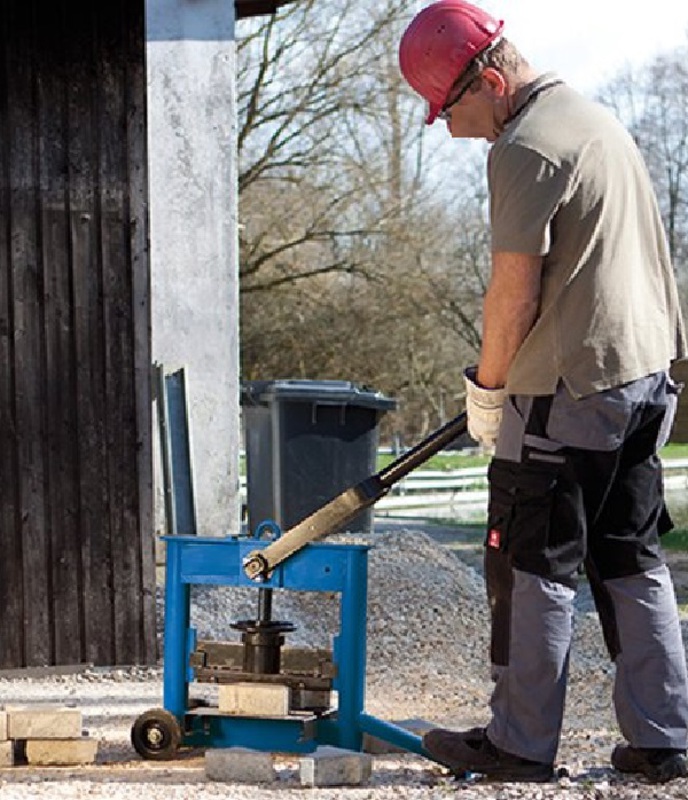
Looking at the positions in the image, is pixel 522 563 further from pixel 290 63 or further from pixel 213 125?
pixel 290 63

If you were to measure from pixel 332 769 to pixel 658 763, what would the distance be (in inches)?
35.6

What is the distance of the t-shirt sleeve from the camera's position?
4613 millimetres

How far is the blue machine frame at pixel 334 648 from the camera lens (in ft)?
17.3

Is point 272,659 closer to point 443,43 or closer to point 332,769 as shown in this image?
point 332,769

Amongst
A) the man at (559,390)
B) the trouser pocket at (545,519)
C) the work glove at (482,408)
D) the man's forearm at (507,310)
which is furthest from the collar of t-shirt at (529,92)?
the trouser pocket at (545,519)

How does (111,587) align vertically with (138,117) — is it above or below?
below

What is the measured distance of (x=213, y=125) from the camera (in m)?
16.2

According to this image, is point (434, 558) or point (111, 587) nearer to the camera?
point (111, 587)

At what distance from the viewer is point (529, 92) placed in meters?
4.85

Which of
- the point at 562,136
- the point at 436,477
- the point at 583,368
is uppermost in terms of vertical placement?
the point at 562,136

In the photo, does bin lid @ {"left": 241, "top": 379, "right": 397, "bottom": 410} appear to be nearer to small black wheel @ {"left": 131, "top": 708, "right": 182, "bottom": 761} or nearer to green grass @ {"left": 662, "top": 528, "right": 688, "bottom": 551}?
green grass @ {"left": 662, "top": 528, "right": 688, "bottom": 551}

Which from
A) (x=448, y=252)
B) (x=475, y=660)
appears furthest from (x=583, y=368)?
(x=448, y=252)

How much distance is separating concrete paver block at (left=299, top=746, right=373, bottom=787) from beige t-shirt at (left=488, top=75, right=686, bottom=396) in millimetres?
1137

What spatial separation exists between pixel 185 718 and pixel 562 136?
7.07ft
